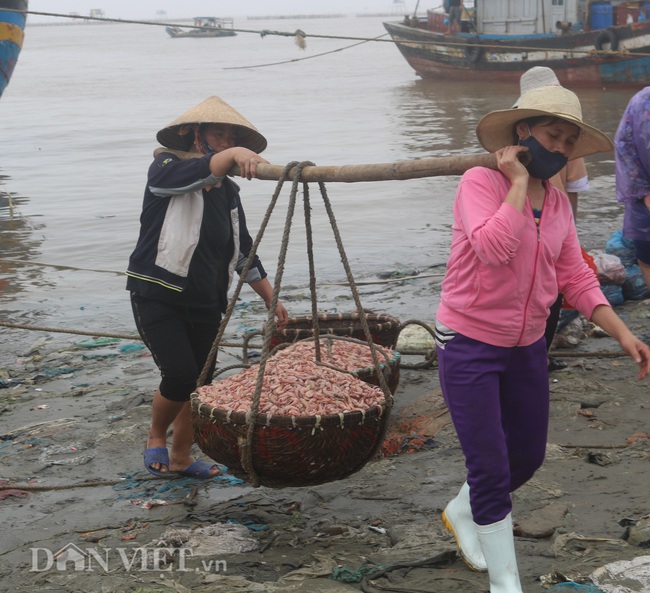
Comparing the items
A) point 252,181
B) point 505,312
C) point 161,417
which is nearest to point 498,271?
point 505,312

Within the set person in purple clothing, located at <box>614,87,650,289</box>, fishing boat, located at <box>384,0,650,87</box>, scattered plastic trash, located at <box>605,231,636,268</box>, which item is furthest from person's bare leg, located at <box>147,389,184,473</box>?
fishing boat, located at <box>384,0,650,87</box>

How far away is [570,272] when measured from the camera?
125 inches

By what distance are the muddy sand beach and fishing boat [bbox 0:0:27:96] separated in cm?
1117

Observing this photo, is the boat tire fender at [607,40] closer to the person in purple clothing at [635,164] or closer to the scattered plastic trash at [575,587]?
the person in purple clothing at [635,164]

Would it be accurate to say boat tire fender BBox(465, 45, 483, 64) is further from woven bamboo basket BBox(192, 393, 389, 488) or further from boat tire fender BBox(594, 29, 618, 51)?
woven bamboo basket BBox(192, 393, 389, 488)

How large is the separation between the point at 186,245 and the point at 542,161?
171 cm

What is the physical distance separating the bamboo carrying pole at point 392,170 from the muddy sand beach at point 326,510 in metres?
1.42

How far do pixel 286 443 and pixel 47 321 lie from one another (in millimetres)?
5321

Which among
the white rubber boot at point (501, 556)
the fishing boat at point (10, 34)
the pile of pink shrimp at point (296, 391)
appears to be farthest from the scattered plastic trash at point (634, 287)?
the fishing boat at point (10, 34)

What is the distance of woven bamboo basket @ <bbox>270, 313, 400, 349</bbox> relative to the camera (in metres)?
5.65

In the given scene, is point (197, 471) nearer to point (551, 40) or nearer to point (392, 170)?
point (392, 170)

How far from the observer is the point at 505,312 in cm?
294

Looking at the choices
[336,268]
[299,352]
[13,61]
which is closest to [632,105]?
[299,352]

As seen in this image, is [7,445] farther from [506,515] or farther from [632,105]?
[632,105]
